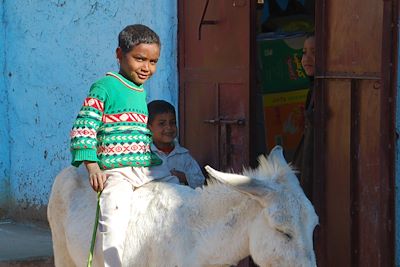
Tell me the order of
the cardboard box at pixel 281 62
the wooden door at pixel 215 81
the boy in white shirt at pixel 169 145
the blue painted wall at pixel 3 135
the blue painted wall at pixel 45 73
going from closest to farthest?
the boy in white shirt at pixel 169 145 < the wooden door at pixel 215 81 < the cardboard box at pixel 281 62 < the blue painted wall at pixel 45 73 < the blue painted wall at pixel 3 135

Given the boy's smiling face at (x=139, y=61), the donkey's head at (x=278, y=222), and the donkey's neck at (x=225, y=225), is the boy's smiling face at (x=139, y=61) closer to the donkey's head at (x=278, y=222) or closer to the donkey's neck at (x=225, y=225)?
the donkey's neck at (x=225, y=225)

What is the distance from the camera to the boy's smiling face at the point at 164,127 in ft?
18.0

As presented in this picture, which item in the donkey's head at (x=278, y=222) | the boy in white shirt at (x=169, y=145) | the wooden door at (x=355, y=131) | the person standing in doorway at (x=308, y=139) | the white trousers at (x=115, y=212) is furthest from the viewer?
the person standing in doorway at (x=308, y=139)

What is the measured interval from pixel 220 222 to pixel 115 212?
0.59 metres

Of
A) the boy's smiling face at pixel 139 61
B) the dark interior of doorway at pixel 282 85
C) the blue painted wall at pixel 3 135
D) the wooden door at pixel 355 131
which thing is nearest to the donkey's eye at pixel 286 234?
the boy's smiling face at pixel 139 61

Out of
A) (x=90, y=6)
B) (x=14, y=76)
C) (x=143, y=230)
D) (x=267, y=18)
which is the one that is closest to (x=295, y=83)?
(x=267, y=18)

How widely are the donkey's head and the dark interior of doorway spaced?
3.39 meters

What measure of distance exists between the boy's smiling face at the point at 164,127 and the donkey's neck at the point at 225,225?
56.0 inches

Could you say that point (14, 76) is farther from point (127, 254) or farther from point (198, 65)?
point (127, 254)

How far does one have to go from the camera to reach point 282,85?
293 inches

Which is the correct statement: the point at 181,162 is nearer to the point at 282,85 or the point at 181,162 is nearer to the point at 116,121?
the point at 116,121

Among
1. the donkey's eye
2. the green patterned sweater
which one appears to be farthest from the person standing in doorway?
the donkey's eye

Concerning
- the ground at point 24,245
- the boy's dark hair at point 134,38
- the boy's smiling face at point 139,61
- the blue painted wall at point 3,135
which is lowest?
the ground at point 24,245

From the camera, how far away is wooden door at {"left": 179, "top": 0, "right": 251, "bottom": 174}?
6.44 m
